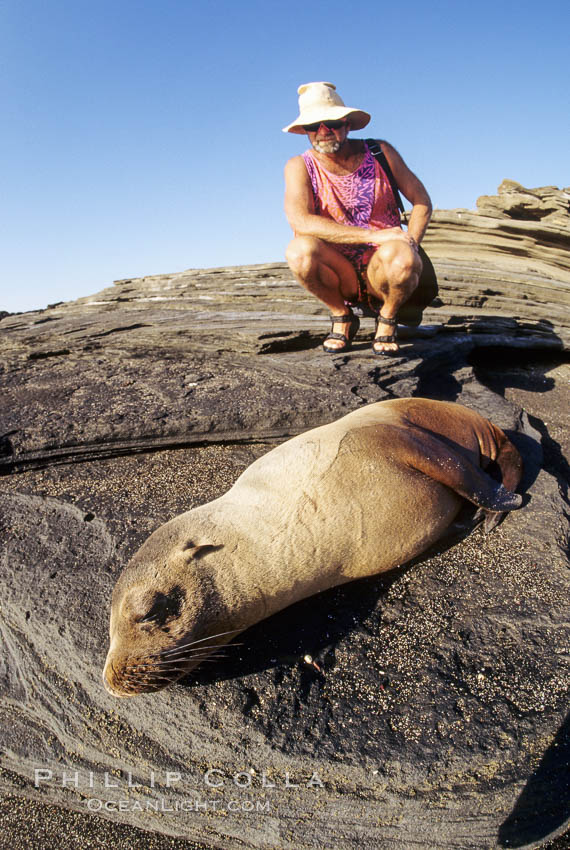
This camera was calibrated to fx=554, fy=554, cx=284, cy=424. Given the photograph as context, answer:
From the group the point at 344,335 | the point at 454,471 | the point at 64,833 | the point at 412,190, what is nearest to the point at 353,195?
the point at 412,190

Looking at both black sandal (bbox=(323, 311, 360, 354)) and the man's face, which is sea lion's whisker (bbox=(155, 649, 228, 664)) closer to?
black sandal (bbox=(323, 311, 360, 354))

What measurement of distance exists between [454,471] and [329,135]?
3.05 metres

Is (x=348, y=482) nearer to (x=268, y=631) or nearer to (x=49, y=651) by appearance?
(x=268, y=631)

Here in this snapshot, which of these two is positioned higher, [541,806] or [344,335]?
[344,335]

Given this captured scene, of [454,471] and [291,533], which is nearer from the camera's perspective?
[291,533]

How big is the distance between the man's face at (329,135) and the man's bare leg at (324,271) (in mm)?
738

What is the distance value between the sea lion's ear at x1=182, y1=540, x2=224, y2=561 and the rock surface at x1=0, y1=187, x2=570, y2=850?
1.66 ft

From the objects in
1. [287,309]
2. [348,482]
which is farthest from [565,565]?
[287,309]

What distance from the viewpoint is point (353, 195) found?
15.3 feet

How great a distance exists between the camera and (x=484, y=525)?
3.24 metres

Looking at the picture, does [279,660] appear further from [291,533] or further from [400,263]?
[400,263]

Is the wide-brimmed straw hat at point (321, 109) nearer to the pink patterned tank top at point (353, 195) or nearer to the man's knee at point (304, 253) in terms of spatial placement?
the pink patterned tank top at point (353, 195)

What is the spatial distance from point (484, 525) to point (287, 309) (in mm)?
4147

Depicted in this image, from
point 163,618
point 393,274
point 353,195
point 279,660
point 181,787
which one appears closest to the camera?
point 163,618
